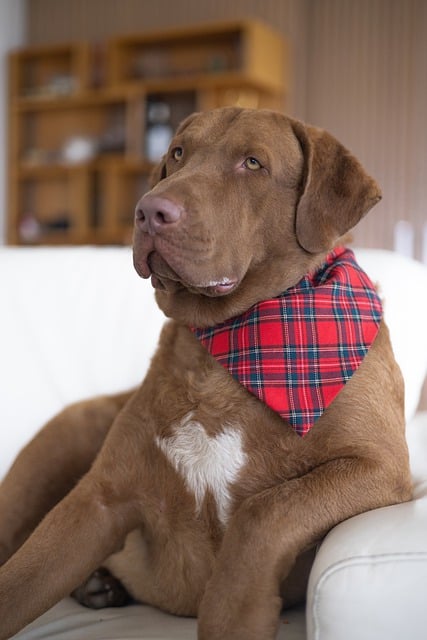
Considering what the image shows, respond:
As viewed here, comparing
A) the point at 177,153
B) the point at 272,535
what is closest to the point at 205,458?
the point at 272,535

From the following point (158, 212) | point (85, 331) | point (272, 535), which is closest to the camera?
point (272, 535)

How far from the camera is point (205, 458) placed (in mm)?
1495

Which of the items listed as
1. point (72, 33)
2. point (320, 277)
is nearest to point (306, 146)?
point (320, 277)

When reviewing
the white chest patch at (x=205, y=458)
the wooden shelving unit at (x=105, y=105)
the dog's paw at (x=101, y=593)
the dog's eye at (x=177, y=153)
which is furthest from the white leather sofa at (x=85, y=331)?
the wooden shelving unit at (x=105, y=105)

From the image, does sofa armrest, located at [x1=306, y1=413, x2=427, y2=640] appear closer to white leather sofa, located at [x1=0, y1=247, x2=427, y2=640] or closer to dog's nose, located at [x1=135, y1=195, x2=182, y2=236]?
white leather sofa, located at [x1=0, y1=247, x2=427, y2=640]

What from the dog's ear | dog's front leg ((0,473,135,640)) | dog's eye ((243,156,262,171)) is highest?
dog's eye ((243,156,262,171))

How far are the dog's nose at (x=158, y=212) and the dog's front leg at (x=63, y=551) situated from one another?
0.49 meters

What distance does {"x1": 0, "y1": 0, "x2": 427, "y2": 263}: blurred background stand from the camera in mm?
6551

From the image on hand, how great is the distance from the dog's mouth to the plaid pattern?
0.10 metres

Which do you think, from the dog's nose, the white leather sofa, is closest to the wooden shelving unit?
the white leather sofa

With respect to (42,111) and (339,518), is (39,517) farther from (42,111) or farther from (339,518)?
(42,111)

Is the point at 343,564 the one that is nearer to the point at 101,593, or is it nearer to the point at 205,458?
the point at 205,458

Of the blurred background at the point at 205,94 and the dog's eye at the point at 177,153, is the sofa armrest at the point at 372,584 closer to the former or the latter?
the dog's eye at the point at 177,153

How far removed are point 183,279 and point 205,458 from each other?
33 cm
